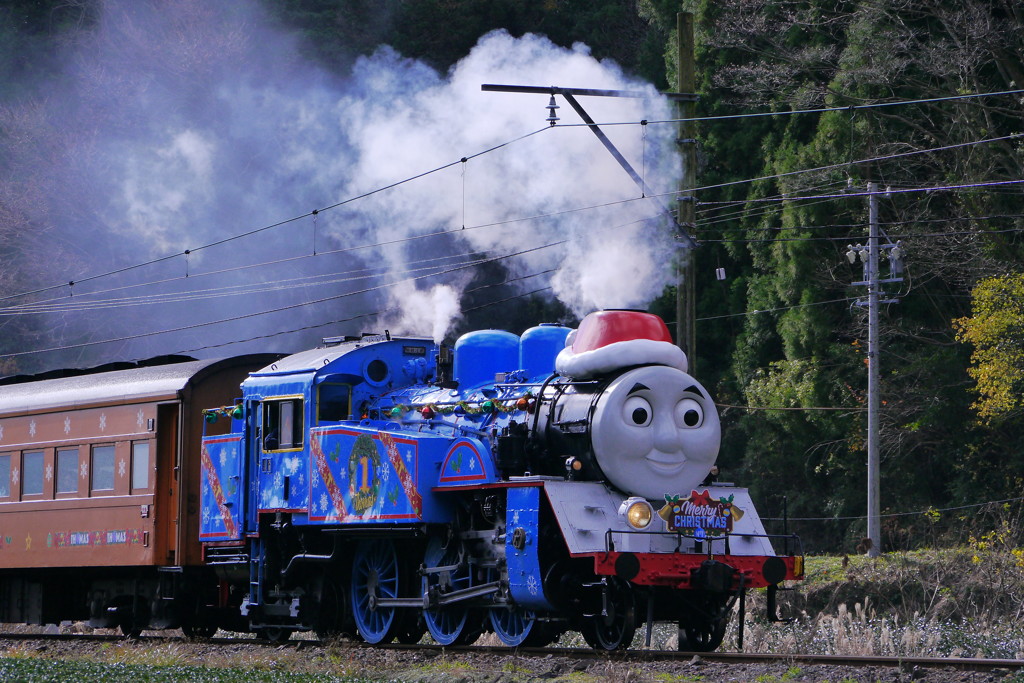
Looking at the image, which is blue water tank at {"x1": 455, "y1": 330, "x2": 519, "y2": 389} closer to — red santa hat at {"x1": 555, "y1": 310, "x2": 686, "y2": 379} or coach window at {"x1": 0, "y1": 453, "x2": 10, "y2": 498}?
red santa hat at {"x1": 555, "y1": 310, "x2": 686, "y2": 379}

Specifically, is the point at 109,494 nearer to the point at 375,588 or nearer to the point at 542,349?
the point at 375,588

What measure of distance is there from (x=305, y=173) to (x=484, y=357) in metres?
24.8

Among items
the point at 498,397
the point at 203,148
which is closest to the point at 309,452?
the point at 498,397

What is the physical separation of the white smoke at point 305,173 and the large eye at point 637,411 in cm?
376

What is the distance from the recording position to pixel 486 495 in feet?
41.9

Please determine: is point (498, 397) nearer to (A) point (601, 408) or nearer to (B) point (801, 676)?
(A) point (601, 408)

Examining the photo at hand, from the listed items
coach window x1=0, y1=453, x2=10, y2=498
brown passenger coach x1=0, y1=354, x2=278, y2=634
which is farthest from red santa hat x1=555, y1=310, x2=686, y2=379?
coach window x1=0, y1=453, x2=10, y2=498

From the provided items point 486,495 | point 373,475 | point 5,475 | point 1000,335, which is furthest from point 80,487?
point 1000,335

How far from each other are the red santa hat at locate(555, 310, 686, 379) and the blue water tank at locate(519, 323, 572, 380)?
2.00ft

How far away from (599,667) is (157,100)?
3708 centimetres

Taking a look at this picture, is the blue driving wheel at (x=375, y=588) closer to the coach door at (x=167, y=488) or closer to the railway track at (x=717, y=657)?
the railway track at (x=717, y=657)

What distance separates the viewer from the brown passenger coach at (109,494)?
16.1 metres

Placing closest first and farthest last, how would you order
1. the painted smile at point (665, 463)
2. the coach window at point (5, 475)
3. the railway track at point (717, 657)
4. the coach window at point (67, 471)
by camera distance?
the railway track at point (717, 657) → the painted smile at point (665, 463) → the coach window at point (67, 471) → the coach window at point (5, 475)

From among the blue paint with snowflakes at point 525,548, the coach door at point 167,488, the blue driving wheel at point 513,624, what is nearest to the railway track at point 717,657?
the blue driving wheel at point 513,624
